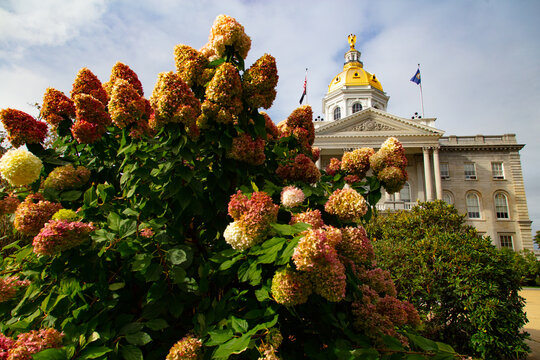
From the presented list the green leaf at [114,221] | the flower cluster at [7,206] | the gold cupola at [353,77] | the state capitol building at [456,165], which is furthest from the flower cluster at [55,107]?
the gold cupola at [353,77]

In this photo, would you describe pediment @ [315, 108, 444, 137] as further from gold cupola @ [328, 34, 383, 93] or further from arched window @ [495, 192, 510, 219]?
gold cupola @ [328, 34, 383, 93]

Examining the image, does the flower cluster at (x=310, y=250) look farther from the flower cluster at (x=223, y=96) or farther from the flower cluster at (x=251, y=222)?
the flower cluster at (x=223, y=96)

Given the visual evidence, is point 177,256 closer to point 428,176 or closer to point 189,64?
point 189,64

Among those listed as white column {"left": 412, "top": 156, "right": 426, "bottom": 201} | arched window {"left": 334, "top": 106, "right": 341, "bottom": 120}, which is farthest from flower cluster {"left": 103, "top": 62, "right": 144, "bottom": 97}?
arched window {"left": 334, "top": 106, "right": 341, "bottom": 120}

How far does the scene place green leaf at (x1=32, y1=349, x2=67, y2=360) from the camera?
1.09 metres

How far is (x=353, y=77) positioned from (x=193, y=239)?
2008 inches

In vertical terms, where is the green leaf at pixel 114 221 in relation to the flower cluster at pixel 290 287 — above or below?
above

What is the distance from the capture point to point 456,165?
3366 cm

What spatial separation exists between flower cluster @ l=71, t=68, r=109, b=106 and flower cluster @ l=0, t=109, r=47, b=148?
397mm

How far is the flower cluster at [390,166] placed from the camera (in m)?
1.72

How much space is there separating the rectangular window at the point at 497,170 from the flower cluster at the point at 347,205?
39.9 meters

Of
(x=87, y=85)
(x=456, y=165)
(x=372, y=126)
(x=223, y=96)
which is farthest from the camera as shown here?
(x=456, y=165)

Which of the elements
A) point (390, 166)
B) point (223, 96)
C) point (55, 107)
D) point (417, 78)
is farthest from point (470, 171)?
point (55, 107)

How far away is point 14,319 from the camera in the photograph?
1518 millimetres
